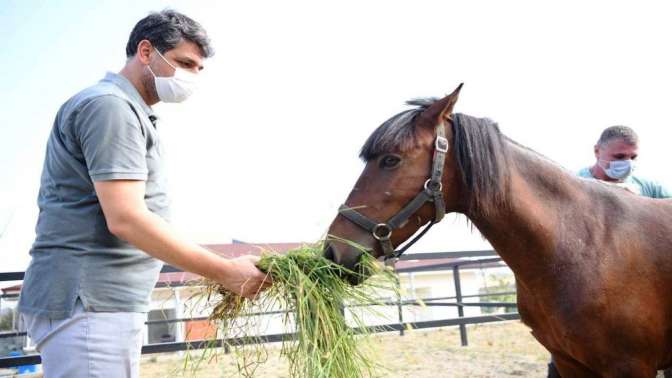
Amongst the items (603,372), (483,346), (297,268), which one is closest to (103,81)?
(297,268)

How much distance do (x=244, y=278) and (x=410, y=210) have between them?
874 millimetres

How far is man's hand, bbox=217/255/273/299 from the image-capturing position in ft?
5.06

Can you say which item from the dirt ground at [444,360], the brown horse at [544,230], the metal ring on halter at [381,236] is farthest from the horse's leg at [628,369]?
the dirt ground at [444,360]

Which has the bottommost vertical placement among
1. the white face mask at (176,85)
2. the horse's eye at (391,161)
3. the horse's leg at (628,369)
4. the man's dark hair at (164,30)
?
the horse's leg at (628,369)

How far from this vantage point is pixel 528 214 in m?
2.27

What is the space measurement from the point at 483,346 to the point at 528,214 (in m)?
5.82

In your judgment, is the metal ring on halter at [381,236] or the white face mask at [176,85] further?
the metal ring on halter at [381,236]

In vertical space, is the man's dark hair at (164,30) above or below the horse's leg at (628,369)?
Result: above

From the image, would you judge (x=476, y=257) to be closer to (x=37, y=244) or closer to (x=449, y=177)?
(x=449, y=177)

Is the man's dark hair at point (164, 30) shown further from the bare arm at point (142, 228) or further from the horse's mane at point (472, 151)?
the horse's mane at point (472, 151)

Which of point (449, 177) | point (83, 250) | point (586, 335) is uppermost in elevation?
point (449, 177)

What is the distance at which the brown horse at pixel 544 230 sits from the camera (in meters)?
2.12

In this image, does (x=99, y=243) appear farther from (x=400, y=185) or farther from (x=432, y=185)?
(x=432, y=185)

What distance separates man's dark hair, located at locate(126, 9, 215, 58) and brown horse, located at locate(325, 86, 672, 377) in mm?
966
